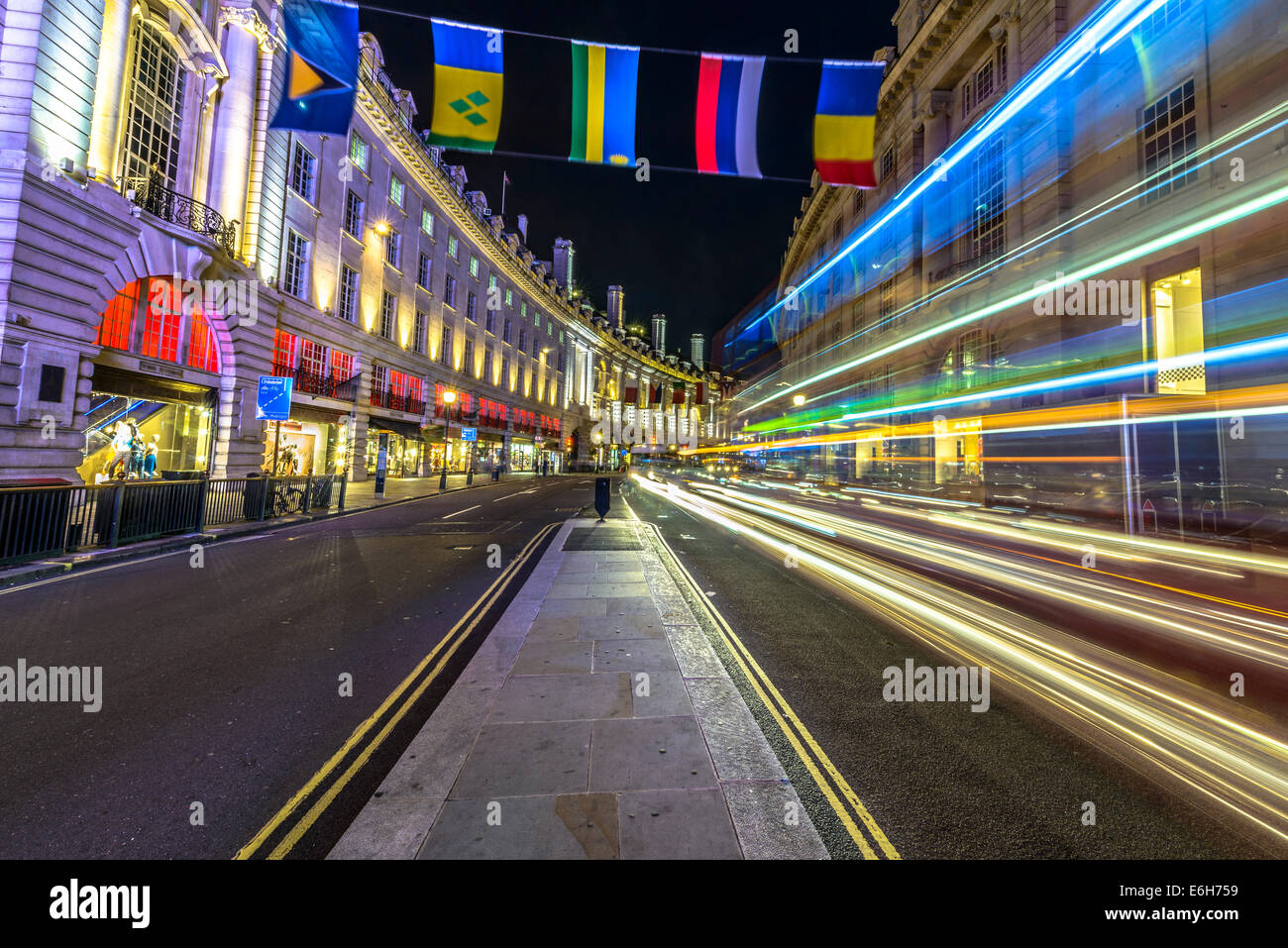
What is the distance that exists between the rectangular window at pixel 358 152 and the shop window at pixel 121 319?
16.8 m

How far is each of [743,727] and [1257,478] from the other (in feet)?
54.9

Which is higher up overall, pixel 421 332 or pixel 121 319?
pixel 421 332

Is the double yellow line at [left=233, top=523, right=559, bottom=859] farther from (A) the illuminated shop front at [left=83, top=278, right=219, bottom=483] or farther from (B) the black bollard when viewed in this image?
(A) the illuminated shop front at [left=83, top=278, right=219, bottom=483]

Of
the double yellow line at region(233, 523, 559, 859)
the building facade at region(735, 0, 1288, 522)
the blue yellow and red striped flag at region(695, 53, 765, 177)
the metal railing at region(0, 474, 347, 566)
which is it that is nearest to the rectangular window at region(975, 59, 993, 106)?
the building facade at region(735, 0, 1288, 522)

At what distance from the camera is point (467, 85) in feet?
31.8

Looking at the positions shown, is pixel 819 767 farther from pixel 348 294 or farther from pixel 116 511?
pixel 348 294

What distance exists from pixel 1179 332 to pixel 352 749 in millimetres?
23211

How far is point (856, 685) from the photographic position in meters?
4.77

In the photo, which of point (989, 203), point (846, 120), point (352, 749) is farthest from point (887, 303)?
point (352, 749)

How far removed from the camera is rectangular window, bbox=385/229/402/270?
3272 centimetres

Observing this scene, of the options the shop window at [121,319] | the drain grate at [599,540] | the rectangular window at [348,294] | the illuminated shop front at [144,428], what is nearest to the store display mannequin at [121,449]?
the illuminated shop front at [144,428]
